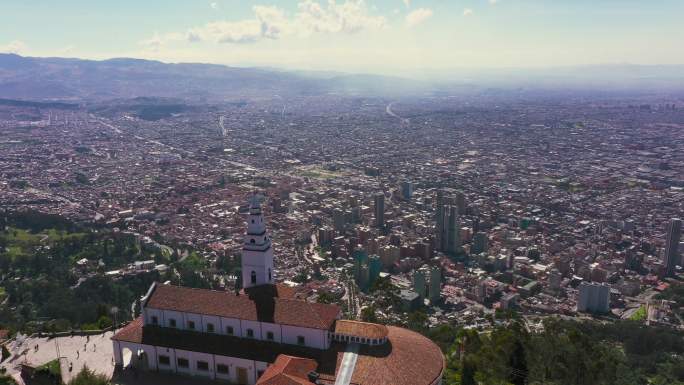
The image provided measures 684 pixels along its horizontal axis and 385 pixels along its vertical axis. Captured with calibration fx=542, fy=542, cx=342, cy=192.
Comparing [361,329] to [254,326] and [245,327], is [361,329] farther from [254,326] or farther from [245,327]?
[245,327]

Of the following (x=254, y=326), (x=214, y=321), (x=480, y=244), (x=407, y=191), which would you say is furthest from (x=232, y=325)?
(x=407, y=191)

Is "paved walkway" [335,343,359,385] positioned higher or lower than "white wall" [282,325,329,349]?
lower

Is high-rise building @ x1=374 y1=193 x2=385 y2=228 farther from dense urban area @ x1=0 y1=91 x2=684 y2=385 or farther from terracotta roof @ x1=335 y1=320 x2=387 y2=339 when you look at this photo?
terracotta roof @ x1=335 y1=320 x2=387 y2=339

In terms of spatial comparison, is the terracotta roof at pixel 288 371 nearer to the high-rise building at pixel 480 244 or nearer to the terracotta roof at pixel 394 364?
the terracotta roof at pixel 394 364

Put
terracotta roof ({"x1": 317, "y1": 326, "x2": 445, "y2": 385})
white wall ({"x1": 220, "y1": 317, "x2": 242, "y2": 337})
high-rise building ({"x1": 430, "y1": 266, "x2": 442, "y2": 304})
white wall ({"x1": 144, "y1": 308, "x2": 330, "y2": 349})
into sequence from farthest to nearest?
high-rise building ({"x1": 430, "y1": 266, "x2": 442, "y2": 304}), white wall ({"x1": 220, "y1": 317, "x2": 242, "y2": 337}), white wall ({"x1": 144, "y1": 308, "x2": 330, "y2": 349}), terracotta roof ({"x1": 317, "y1": 326, "x2": 445, "y2": 385})

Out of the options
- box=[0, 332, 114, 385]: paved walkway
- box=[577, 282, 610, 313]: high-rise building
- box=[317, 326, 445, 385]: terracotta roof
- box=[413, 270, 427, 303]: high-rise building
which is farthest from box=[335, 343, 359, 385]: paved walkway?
box=[577, 282, 610, 313]: high-rise building
